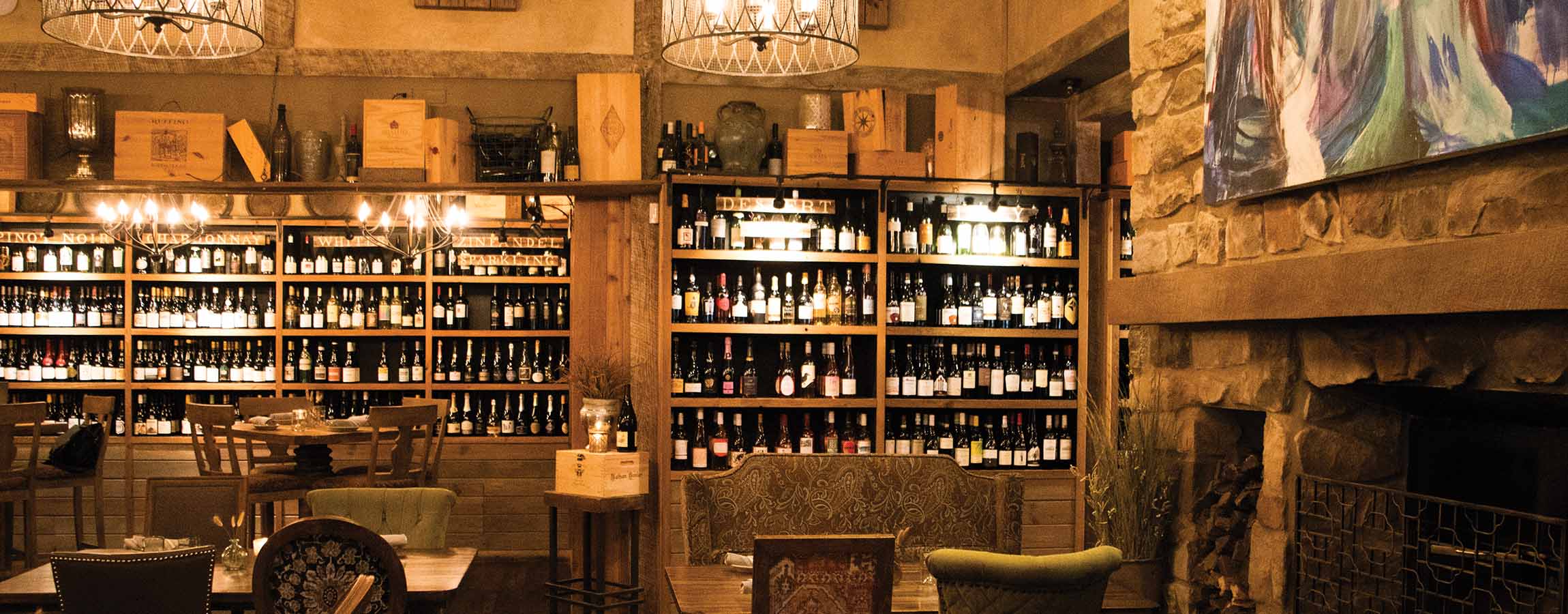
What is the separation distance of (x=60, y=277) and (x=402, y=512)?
4787mm

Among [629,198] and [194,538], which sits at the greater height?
[629,198]

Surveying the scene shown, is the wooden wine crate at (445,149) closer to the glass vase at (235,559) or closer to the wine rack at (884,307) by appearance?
the wine rack at (884,307)

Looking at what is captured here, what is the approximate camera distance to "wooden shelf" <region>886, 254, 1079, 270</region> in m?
6.12

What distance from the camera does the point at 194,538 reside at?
4.00 metres

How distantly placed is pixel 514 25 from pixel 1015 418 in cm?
339

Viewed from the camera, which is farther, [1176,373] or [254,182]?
[254,182]

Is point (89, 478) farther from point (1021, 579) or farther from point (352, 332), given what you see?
point (1021, 579)

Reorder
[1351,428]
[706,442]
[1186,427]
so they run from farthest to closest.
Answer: [706,442] → [1186,427] → [1351,428]

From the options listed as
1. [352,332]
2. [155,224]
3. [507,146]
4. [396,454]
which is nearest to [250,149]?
[155,224]

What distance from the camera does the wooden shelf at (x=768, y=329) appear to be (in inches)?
234

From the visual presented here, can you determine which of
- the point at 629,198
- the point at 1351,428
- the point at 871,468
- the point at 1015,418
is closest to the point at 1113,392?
the point at 1015,418

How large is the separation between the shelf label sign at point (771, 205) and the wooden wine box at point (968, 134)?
685 mm

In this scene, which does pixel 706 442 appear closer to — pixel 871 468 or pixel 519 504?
pixel 871 468

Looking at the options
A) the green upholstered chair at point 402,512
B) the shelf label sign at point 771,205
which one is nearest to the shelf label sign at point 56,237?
the shelf label sign at point 771,205
